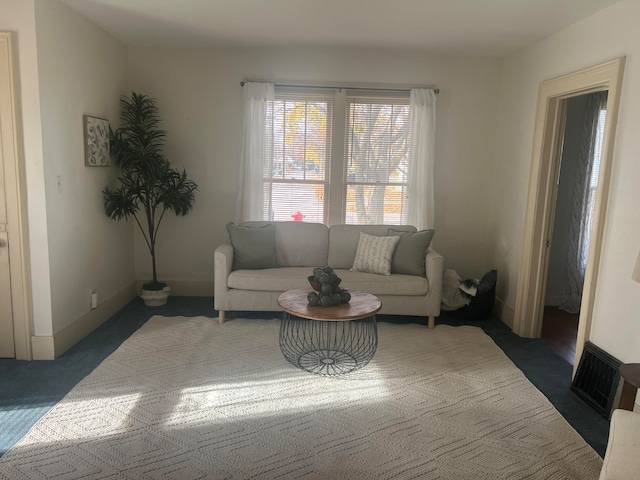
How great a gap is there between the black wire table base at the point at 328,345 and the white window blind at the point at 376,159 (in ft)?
4.18

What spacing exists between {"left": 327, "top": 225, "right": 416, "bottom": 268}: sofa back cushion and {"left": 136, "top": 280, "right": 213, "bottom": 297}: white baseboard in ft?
4.76

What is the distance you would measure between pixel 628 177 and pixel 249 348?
2.85 metres

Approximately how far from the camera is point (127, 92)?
468cm

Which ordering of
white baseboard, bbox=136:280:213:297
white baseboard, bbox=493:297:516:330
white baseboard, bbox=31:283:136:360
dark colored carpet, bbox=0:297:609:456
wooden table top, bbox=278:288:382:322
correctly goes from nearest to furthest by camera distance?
dark colored carpet, bbox=0:297:609:456, wooden table top, bbox=278:288:382:322, white baseboard, bbox=31:283:136:360, white baseboard, bbox=493:297:516:330, white baseboard, bbox=136:280:213:297

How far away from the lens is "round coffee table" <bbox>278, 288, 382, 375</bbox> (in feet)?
10.2

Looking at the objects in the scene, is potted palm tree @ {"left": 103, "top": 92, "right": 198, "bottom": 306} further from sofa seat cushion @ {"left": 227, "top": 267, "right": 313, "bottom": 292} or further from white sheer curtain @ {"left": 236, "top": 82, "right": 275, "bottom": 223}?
sofa seat cushion @ {"left": 227, "top": 267, "right": 313, "bottom": 292}

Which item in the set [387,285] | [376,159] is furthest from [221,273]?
[376,159]

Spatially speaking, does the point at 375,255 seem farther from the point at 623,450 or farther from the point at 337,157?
the point at 623,450

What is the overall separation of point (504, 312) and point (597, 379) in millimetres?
1577

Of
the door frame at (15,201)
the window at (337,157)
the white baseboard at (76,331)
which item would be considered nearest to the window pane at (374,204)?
the window at (337,157)

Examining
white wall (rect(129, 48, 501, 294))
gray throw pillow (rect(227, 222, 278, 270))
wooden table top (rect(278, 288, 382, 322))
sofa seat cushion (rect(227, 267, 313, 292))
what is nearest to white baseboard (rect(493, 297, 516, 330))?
white wall (rect(129, 48, 501, 294))

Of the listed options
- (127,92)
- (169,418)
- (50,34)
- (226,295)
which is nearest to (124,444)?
(169,418)

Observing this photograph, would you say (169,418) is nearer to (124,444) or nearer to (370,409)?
(124,444)

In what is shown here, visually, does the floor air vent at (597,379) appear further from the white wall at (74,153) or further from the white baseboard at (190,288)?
the white wall at (74,153)
